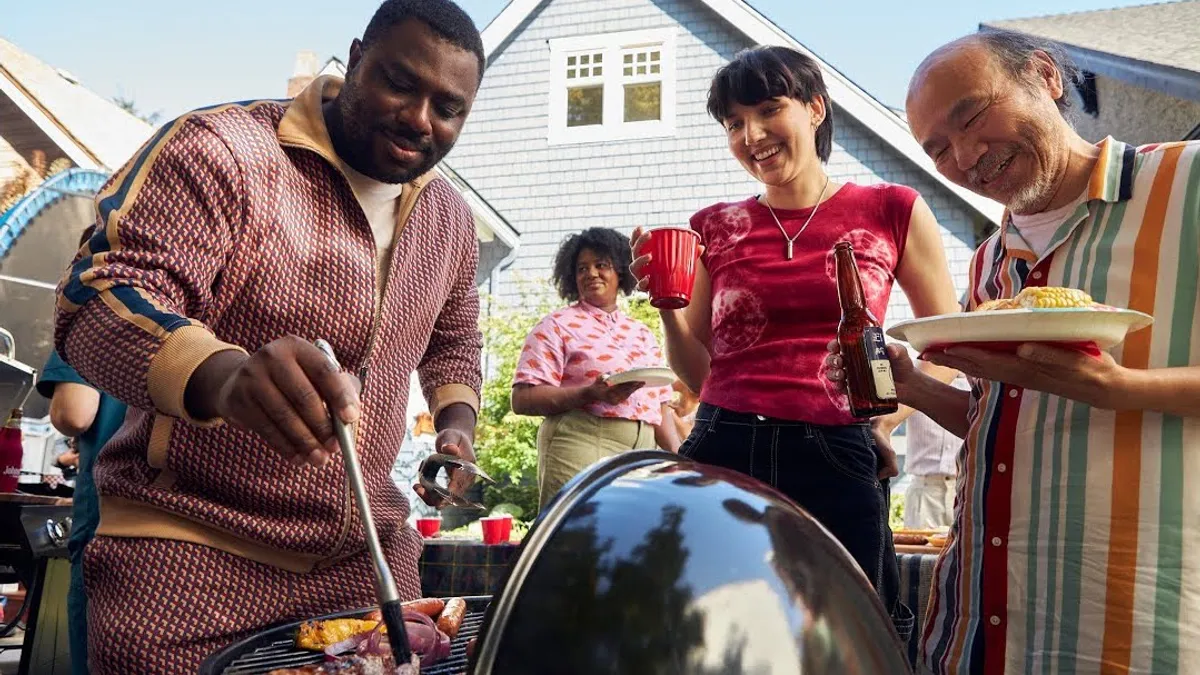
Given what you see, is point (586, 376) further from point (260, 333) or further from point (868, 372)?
point (260, 333)

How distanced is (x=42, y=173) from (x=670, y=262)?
13268mm

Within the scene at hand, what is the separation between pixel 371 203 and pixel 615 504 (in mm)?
1383

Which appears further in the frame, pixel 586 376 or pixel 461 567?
pixel 586 376

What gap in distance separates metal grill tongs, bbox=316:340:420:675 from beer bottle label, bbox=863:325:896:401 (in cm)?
126

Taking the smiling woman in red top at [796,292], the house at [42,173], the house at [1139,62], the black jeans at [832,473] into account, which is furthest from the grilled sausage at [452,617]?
the house at [42,173]

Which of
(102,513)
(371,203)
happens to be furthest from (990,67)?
(102,513)

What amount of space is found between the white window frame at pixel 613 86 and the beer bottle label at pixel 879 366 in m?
11.8

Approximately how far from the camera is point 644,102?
45.8 ft

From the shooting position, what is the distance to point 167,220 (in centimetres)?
162

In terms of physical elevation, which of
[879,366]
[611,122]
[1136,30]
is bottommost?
[879,366]

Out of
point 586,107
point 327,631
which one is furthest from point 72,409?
point 586,107

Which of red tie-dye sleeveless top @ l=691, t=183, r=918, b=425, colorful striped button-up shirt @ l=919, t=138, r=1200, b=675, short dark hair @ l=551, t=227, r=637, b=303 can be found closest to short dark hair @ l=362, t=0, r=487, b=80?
red tie-dye sleeveless top @ l=691, t=183, r=918, b=425

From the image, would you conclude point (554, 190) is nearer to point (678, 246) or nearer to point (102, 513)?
point (678, 246)

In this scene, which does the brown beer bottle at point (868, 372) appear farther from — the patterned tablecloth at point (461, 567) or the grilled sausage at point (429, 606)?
the patterned tablecloth at point (461, 567)
